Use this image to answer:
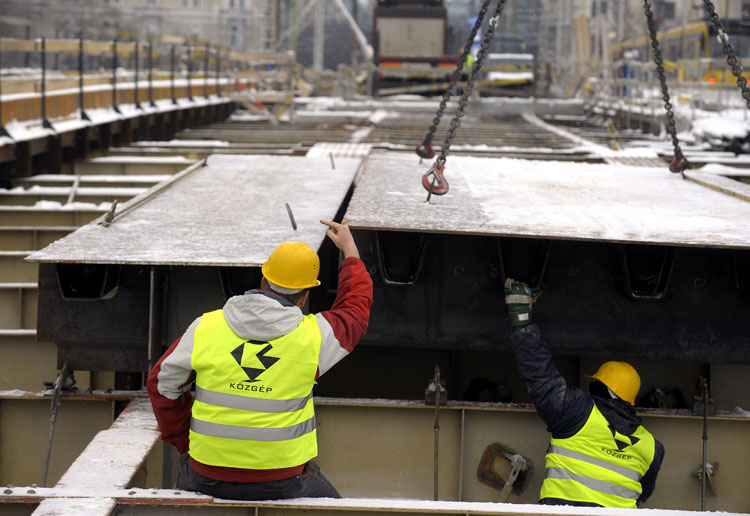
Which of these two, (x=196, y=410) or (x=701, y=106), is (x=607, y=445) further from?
(x=701, y=106)

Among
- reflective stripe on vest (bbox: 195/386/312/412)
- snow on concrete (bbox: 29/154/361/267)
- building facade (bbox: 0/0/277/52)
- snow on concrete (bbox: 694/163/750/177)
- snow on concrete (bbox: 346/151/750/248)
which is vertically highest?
building facade (bbox: 0/0/277/52)

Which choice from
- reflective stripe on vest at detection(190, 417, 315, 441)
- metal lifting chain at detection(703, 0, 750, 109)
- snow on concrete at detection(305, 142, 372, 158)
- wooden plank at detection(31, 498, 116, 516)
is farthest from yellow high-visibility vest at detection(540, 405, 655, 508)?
snow on concrete at detection(305, 142, 372, 158)

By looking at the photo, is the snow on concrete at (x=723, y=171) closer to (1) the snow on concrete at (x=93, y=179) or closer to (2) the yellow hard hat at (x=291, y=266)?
(1) the snow on concrete at (x=93, y=179)

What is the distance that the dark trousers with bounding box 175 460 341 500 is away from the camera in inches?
159

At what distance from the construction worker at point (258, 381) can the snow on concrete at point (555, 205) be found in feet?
4.39

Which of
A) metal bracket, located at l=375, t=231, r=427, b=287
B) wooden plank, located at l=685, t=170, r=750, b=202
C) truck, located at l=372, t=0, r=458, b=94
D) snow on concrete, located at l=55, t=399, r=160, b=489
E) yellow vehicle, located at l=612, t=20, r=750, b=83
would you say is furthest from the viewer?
yellow vehicle, located at l=612, t=20, r=750, b=83

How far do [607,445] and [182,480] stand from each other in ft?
7.03

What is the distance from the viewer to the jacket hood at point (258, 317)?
3.74 meters

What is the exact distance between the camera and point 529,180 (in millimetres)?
8102

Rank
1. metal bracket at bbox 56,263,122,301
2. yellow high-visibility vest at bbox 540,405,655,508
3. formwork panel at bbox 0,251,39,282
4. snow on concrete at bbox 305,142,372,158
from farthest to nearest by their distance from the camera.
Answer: snow on concrete at bbox 305,142,372,158 < formwork panel at bbox 0,251,39,282 < metal bracket at bbox 56,263,122,301 < yellow high-visibility vest at bbox 540,405,655,508

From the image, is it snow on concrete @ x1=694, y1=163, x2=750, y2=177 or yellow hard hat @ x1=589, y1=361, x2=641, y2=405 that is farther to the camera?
snow on concrete @ x1=694, y1=163, x2=750, y2=177

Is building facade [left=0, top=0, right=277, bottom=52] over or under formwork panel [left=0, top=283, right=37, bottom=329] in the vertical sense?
over

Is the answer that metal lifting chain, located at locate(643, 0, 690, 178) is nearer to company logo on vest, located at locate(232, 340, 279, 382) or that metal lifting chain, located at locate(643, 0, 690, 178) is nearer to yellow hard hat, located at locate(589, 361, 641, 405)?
yellow hard hat, located at locate(589, 361, 641, 405)

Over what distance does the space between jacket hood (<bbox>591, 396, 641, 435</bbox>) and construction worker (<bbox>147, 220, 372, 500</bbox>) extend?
5.15 feet
